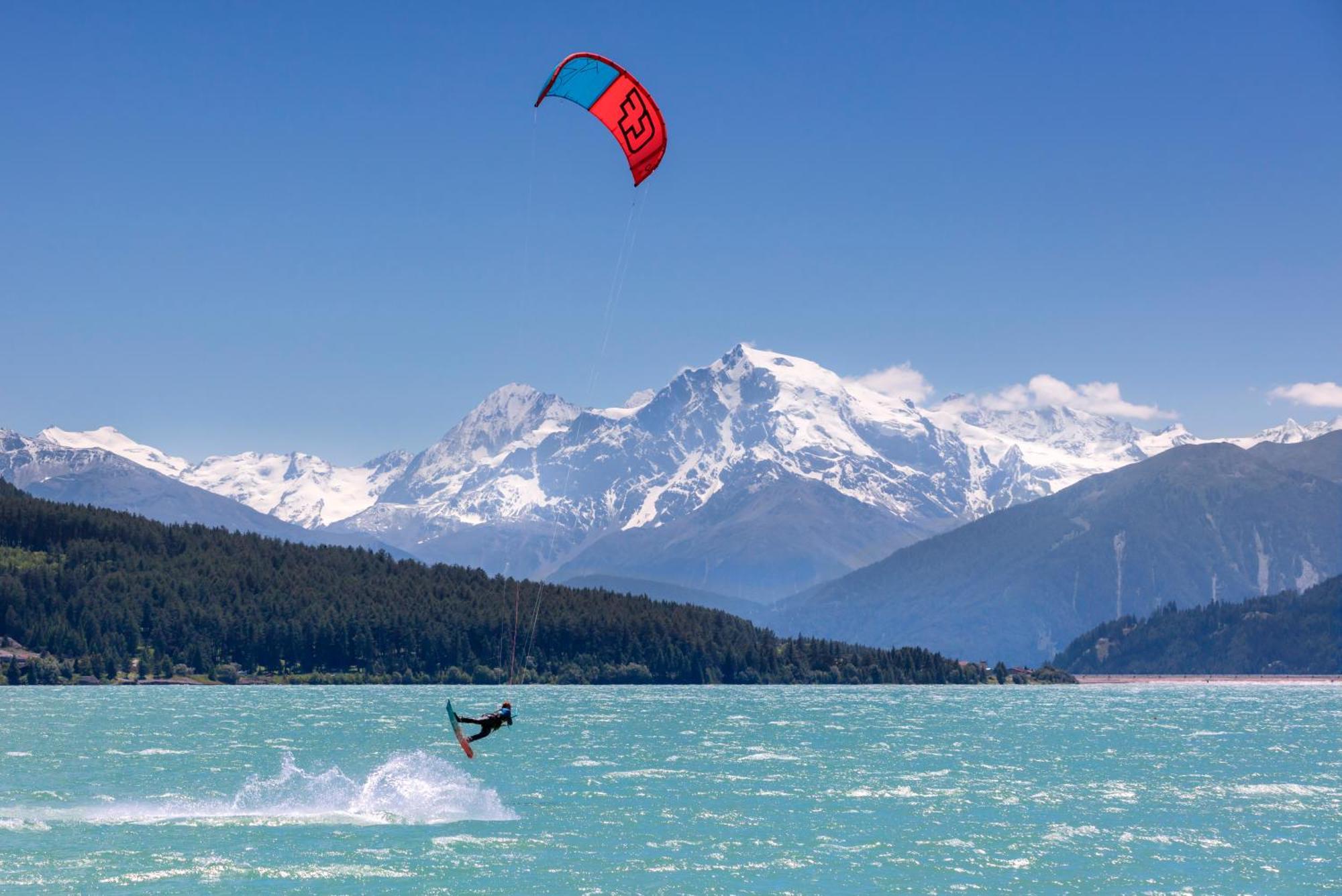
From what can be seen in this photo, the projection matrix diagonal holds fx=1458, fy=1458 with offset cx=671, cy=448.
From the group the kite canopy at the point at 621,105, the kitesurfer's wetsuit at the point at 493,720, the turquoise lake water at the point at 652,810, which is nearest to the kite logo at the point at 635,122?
the kite canopy at the point at 621,105

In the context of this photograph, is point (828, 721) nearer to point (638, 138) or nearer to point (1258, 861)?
point (1258, 861)

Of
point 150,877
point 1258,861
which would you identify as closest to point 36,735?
point 150,877

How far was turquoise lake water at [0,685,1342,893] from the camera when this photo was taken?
185 ft

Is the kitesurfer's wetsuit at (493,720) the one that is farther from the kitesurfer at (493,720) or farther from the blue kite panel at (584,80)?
the blue kite panel at (584,80)

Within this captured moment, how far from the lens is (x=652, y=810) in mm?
72500

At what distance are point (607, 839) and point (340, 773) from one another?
28243 mm

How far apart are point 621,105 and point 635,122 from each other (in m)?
0.93

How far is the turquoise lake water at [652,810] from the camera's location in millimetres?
56469

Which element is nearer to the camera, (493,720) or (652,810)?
(493,720)

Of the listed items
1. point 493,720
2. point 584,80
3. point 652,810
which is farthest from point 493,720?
point 584,80

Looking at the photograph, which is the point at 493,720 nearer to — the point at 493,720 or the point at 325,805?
the point at 493,720

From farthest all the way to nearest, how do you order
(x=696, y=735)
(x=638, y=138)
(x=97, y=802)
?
(x=696, y=735) → (x=97, y=802) → (x=638, y=138)

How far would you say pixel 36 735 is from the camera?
11075 cm

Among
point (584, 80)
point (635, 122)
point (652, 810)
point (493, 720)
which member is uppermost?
point (584, 80)
